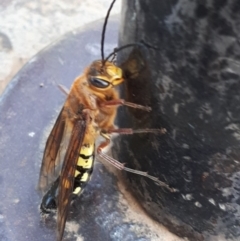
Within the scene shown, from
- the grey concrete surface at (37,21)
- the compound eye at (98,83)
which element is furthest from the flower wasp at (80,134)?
the grey concrete surface at (37,21)

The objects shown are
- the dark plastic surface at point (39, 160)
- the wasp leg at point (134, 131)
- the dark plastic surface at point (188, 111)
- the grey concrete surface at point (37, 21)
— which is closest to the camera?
the dark plastic surface at point (188, 111)

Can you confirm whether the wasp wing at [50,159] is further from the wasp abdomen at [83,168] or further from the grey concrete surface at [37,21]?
the grey concrete surface at [37,21]

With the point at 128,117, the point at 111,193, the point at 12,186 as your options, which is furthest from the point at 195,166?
the point at 12,186

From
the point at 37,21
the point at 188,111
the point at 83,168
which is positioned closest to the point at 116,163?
the point at 83,168

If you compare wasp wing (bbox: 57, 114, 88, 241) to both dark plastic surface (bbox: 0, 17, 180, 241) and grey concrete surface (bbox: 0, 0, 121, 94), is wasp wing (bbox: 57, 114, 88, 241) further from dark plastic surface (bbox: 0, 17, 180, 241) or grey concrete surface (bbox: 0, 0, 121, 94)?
grey concrete surface (bbox: 0, 0, 121, 94)

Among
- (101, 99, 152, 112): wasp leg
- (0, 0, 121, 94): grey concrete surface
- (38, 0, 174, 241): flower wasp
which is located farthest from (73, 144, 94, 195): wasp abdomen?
(0, 0, 121, 94): grey concrete surface

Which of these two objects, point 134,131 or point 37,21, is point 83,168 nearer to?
point 134,131

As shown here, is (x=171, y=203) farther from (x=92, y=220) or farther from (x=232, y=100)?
(x=232, y=100)

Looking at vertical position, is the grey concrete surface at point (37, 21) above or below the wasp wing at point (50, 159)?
below
